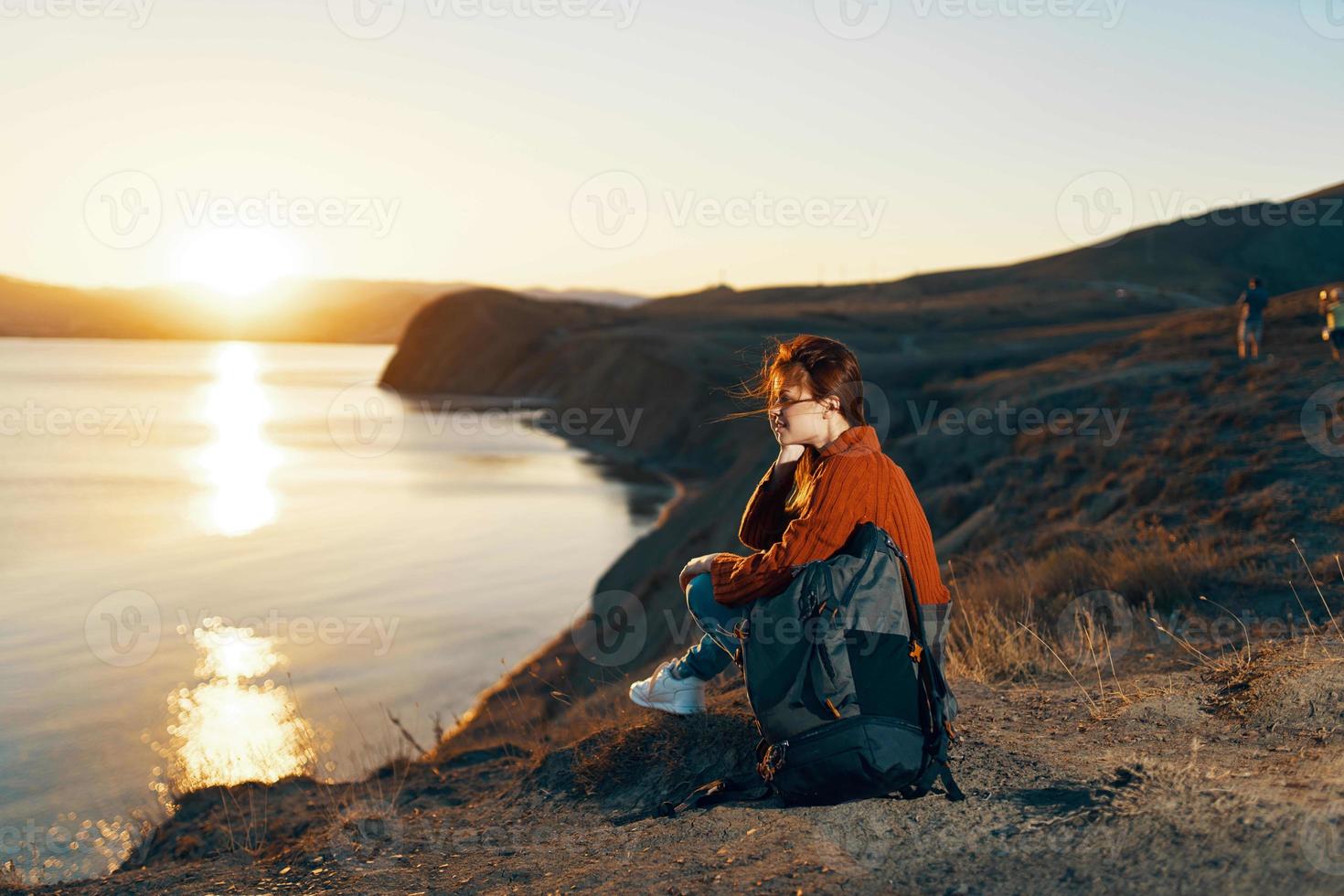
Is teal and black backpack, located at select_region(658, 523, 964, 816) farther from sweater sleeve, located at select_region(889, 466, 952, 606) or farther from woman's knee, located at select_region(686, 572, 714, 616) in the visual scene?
woman's knee, located at select_region(686, 572, 714, 616)

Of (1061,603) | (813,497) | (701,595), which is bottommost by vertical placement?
(1061,603)

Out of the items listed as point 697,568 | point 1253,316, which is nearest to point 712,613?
point 697,568

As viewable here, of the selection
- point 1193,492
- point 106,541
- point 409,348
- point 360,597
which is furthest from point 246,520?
point 409,348

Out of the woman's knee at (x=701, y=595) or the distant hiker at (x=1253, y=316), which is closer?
the woman's knee at (x=701, y=595)

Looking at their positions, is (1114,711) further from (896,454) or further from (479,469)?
(479,469)

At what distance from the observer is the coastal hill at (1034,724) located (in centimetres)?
349

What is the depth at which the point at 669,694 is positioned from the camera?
16.3ft

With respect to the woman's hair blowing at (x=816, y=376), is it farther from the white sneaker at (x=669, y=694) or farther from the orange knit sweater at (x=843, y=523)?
the white sneaker at (x=669, y=694)

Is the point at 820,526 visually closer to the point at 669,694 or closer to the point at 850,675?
the point at 850,675

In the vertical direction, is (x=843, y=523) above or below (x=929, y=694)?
above

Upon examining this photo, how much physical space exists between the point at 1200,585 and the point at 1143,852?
565 centimetres

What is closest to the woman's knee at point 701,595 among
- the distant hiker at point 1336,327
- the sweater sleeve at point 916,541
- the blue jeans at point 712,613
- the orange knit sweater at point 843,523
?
the blue jeans at point 712,613

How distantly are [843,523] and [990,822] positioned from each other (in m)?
1.22

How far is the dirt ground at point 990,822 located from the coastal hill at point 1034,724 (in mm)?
16
